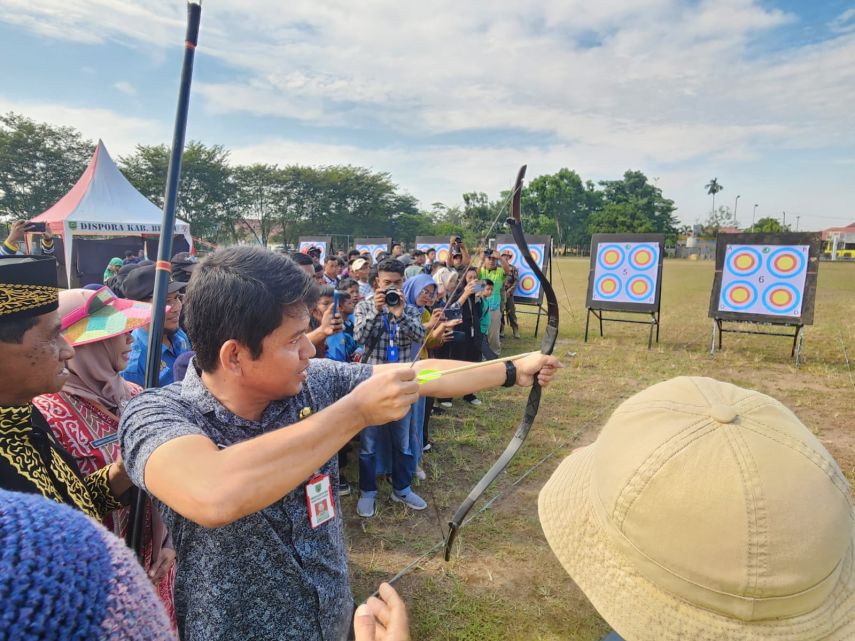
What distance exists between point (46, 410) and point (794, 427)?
1.85 meters

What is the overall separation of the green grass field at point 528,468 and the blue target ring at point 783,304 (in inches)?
29.1

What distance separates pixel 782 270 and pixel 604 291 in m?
2.61

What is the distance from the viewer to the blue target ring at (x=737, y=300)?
285 inches

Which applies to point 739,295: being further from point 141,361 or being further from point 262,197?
point 262,197

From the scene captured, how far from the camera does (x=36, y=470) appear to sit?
44.0 inches

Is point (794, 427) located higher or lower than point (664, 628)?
higher

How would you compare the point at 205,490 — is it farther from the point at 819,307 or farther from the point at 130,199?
the point at 819,307

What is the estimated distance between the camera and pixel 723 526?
0.58m

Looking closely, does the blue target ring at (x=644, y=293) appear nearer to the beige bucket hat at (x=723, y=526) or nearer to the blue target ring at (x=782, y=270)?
the blue target ring at (x=782, y=270)

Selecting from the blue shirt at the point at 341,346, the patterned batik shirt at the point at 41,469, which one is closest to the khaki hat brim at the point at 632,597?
the patterned batik shirt at the point at 41,469

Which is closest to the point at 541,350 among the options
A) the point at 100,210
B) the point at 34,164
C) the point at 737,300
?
the point at 737,300

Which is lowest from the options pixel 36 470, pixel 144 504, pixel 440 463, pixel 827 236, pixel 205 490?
pixel 440 463

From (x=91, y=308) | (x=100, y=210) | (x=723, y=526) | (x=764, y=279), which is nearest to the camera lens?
(x=723, y=526)

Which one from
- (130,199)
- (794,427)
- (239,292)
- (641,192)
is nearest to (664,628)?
(794,427)
